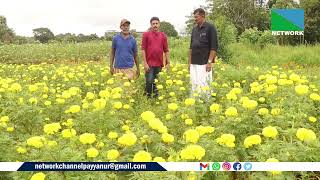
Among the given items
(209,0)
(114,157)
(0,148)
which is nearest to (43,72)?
(0,148)

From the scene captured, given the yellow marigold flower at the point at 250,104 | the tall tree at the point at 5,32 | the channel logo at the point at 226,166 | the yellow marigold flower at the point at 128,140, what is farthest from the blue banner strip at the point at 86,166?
the tall tree at the point at 5,32

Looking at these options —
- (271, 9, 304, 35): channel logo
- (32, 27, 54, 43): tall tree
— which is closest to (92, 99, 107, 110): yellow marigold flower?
(271, 9, 304, 35): channel logo

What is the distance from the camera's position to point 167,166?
9.32 feet

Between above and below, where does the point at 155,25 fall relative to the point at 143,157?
above

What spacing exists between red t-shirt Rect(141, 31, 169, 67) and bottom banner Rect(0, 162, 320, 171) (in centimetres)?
471

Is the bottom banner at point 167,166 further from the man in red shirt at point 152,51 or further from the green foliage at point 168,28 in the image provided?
the green foliage at point 168,28

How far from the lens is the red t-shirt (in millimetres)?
7699

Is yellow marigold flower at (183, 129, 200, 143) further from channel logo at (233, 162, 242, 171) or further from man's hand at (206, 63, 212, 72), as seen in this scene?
man's hand at (206, 63, 212, 72)

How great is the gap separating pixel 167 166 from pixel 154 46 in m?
5.02

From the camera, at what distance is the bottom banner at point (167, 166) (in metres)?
2.84

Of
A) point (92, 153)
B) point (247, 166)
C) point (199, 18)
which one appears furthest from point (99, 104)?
point (199, 18)

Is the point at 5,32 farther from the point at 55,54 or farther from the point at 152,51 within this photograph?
the point at 152,51

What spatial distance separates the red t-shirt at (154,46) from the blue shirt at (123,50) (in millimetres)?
256

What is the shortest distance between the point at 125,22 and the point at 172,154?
4553mm
